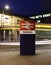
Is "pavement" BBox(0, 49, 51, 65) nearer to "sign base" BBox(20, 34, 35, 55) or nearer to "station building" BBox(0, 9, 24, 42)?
"sign base" BBox(20, 34, 35, 55)

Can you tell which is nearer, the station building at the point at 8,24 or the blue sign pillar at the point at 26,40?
the blue sign pillar at the point at 26,40

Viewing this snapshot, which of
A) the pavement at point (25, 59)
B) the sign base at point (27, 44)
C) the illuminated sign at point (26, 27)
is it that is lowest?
the pavement at point (25, 59)

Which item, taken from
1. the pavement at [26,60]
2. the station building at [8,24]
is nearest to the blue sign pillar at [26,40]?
the pavement at [26,60]

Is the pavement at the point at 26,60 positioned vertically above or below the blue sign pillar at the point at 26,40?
below

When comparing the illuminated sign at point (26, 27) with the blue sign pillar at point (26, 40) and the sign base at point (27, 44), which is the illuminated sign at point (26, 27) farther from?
the sign base at point (27, 44)

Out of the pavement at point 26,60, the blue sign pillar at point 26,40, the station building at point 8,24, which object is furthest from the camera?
the station building at point 8,24

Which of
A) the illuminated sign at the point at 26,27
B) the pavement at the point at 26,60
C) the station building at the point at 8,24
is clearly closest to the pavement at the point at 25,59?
the pavement at the point at 26,60

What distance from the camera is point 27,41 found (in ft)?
48.3

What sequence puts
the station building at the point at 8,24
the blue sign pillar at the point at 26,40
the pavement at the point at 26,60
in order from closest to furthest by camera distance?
the pavement at the point at 26,60
the blue sign pillar at the point at 26,40
the station building at the point at 8,24

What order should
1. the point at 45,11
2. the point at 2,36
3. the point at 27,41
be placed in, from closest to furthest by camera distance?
the point at 27,41 → the point at 2,36 → the point at 45,11

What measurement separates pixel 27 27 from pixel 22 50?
1534 mm

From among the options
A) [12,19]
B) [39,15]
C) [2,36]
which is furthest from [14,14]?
[39,15]

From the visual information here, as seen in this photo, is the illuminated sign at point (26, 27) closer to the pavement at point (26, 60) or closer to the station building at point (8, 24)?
the pavement at point (26, 60)

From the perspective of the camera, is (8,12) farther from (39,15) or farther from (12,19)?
(39,15)
